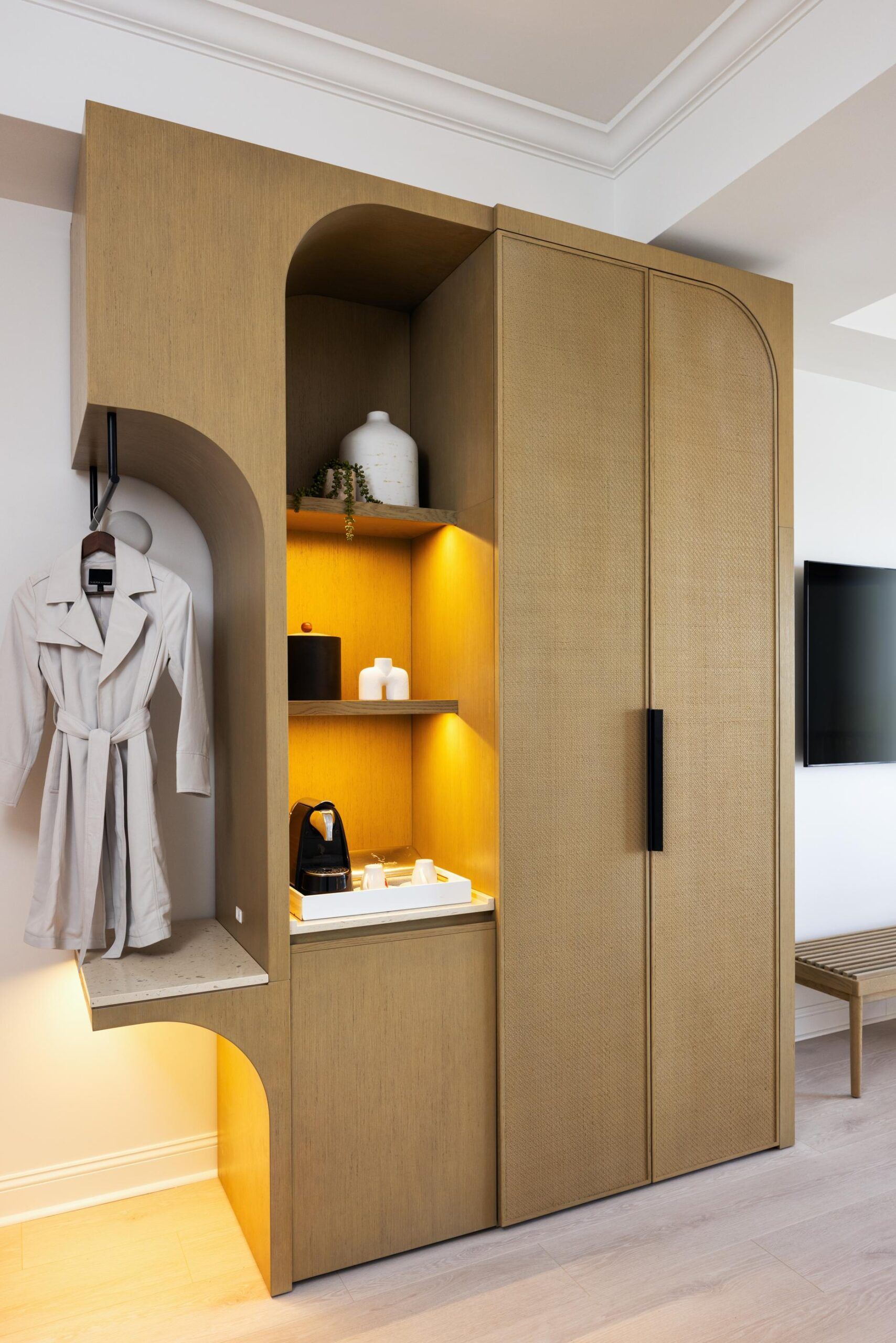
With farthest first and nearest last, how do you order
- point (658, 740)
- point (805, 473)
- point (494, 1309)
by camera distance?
1. point (805, 473)
2. point (658, 740)
3. point (494, 1309)

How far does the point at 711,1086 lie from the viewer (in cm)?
249

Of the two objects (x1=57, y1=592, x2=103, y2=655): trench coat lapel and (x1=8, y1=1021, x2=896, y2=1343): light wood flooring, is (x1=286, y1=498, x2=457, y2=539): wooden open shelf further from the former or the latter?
(x1=8, y1=1021, x2=896, y2=1343): light wood flooring

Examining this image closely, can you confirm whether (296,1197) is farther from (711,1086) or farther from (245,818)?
(711,1086)

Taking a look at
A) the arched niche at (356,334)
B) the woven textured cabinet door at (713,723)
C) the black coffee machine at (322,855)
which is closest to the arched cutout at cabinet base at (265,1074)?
the black coffee machine at (322,855)

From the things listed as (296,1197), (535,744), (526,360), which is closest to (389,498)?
(526,360)

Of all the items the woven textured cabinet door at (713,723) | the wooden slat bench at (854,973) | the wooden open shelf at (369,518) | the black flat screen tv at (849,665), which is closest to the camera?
the wooden open shelf at (369,518)

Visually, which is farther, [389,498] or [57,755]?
[389,498]

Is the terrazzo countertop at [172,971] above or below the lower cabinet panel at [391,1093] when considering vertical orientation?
above

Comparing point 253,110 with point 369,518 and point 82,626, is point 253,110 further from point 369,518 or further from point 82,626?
point 82,626

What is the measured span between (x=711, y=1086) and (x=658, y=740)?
3.16 ft

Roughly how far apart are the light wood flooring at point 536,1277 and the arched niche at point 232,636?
71 centimetres

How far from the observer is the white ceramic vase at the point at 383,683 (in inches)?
93.7

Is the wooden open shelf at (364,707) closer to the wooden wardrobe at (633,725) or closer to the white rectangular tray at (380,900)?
the wooden wardrobe at (633,725)

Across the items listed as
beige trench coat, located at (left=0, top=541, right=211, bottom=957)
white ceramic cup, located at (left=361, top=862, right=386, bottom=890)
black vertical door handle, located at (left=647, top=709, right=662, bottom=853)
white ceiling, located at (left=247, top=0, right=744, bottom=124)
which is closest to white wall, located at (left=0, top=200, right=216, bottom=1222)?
beige trench coat, located at (left=0, top=541, right=211, bottom=957)
